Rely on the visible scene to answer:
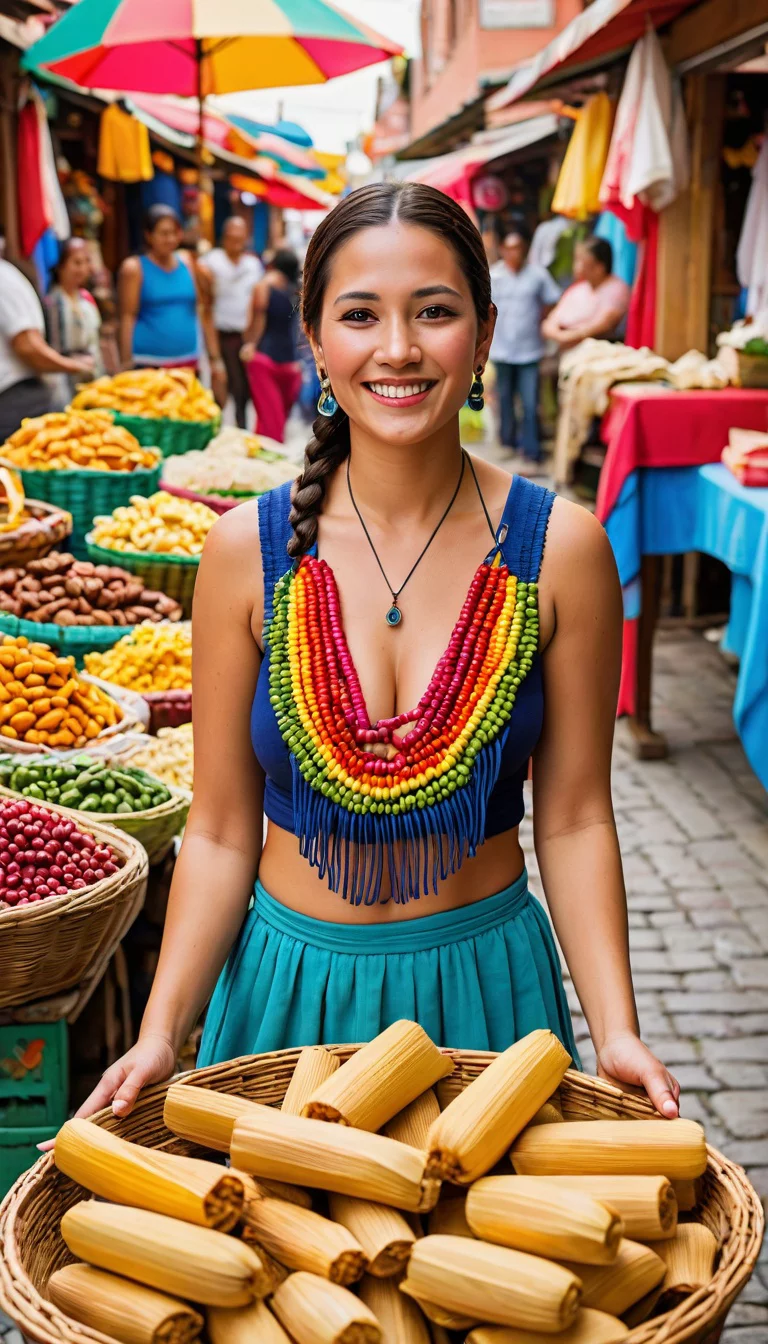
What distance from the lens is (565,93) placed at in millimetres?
10539

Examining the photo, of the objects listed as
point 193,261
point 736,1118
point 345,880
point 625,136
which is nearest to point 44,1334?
point 345,880

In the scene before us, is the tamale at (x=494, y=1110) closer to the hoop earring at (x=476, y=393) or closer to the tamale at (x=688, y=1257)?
the tamale at (x=688, y=1257)

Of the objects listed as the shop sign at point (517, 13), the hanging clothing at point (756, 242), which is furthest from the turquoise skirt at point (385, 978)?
the shop sign at point (517, 13)

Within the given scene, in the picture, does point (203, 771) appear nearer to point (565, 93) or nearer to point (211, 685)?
point (211, 685)

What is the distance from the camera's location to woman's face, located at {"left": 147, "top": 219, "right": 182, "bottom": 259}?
9.70 metres

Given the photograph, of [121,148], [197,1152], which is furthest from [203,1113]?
[121,148]

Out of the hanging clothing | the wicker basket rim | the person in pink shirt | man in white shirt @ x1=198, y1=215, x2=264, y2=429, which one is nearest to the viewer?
the wicker basket rim

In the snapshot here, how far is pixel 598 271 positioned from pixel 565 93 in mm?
1420

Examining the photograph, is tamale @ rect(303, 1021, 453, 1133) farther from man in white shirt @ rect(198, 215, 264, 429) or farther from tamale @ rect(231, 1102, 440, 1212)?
man in white shirt @ rect(198, 215, 264, 429)

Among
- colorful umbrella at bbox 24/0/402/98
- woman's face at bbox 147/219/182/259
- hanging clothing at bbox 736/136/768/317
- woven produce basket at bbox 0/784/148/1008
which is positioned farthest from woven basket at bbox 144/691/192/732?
woman's face at bbox 147/219/182/259

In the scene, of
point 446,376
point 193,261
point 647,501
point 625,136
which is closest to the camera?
point 446,376

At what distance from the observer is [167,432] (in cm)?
728

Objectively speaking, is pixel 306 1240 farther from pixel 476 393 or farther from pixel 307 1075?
pixel 476 393

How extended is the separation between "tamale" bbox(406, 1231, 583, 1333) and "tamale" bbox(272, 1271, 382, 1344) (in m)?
0.07
